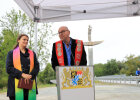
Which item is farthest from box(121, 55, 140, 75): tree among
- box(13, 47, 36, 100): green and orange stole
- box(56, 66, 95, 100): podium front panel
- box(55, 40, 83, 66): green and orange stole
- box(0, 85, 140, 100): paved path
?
box(56, 66, 95, 100): podium front panel

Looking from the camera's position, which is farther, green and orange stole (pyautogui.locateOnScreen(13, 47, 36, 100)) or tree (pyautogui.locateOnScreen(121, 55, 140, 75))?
tree (pyautogui.locateOnScreen(121, 55, 140, 75))

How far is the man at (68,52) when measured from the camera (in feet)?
10.2

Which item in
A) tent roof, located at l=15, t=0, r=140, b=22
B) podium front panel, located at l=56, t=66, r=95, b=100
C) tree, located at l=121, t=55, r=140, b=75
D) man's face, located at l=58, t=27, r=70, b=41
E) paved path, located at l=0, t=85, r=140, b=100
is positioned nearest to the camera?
podium front panel, located at l=56, t=66, r=95, b=100

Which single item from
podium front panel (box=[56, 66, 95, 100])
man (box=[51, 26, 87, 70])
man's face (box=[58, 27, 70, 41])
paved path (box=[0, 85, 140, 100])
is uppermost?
man's face (box=[58, 27, 70, 41])

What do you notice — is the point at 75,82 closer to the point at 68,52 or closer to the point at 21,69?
the point at 68,52

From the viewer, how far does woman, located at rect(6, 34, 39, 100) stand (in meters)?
3.06

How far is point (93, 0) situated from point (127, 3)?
1.13 metres

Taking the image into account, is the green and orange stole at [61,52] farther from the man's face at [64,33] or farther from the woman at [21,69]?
the woman at [21,69]

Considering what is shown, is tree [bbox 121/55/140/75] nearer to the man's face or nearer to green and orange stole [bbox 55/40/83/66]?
green and orange stole [bbox 55/40/83/66]

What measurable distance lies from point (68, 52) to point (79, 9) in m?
4.41

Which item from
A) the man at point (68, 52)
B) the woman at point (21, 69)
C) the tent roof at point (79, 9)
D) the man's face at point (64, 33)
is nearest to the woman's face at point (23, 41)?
the woman at point (21, 69)

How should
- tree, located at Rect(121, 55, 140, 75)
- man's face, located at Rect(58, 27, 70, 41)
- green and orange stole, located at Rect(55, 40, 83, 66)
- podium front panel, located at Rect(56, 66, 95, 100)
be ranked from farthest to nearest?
tree, located at Rect(121, 55, 140, 75) < green and orange stole, located at Rect(55, 40, 83, 66) < man's face, located at Rect(58, 27, 70, 41) < podium front panel, located at Rect(56, 66, 95, 100)

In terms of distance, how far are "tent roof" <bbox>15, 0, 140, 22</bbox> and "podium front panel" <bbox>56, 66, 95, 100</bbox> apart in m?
4.51

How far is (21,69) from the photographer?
10.2 ft
